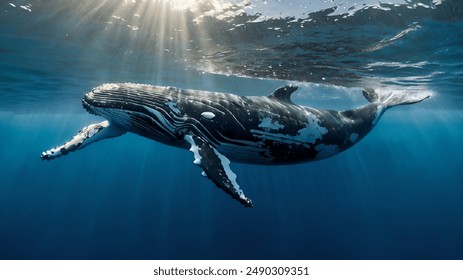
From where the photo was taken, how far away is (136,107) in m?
5.11

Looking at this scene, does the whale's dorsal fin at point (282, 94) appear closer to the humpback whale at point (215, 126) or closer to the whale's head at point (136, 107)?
the humpback whale at point (215, 126)

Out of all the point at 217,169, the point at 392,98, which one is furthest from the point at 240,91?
the point at 217,169

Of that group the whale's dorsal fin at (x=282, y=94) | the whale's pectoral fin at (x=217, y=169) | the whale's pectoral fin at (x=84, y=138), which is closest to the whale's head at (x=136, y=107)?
the whale's pectoral fin at (x=84, y=138)

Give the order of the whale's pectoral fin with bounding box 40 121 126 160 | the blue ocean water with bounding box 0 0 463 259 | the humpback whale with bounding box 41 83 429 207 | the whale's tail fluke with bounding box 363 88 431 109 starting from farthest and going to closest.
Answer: the blue ocean water with bounding box 0 0 463 259 < the whale's tail fluke with bounding box 363 88 431 109 < the whale's pectoral fin with bounding box 40 121 126 160 < the humpback whale with bounding box 41 83 429 207

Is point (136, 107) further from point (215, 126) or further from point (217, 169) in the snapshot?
point (217, 169)

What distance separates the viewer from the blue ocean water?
1089 centimetres

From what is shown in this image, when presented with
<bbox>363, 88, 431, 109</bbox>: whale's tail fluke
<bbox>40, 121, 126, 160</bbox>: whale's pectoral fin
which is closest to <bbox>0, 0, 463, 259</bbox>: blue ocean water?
<bbox>363, 88, 431, 109</bbox>: whale's tail fluke

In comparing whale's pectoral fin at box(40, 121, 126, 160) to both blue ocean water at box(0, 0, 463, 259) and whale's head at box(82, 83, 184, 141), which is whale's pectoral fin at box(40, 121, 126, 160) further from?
blue ocean water at box(0, 0, 463, 259)

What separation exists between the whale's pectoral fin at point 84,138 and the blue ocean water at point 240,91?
5.82m

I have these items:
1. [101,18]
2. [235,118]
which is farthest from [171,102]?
[101,18]

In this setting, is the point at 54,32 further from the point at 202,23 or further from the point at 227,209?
the point at 227,209

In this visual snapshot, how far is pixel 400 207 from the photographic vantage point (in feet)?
Answer: 117

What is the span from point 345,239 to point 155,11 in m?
24.5

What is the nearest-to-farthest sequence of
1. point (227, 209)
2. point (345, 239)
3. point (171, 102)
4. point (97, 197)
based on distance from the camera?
point (171, 102)
point (345, 239)
point (227, 209)
point (97, 197)
